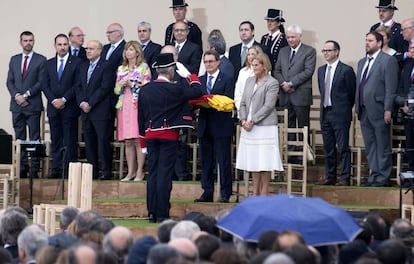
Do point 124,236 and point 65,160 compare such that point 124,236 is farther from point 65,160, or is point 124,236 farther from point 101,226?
point 65,160

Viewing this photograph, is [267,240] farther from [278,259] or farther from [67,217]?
[67,217]

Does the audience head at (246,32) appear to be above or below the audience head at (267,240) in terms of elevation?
above

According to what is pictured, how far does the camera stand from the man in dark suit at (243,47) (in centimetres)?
1590

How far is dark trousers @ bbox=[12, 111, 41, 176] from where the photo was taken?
1675 centimetres

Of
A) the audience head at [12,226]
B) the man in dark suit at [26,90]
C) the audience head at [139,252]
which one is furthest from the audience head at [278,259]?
the man in dark suit at [26,90]

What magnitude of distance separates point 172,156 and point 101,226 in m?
3.63

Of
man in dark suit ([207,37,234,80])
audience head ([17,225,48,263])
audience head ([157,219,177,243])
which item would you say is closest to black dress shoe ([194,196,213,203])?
man in dark suit ([207,37,234,80])

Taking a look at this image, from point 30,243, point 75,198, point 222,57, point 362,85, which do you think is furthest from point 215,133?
point 30,243

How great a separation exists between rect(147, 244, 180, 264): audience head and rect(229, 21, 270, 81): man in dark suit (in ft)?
26.5

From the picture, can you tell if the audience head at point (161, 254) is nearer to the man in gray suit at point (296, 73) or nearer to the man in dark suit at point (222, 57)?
the man in dark suit at point (222, 57)

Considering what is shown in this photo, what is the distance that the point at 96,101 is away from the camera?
1606 centimetres

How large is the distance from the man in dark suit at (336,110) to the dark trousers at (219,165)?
59.7 inches

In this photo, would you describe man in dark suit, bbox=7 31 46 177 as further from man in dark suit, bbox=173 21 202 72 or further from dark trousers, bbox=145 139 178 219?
dark trousers, bbox=145 139 178 219

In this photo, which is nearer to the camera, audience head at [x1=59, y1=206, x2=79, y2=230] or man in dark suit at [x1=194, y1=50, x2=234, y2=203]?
audience head at [x1=59, y1=206, x2=79, y2=230]
